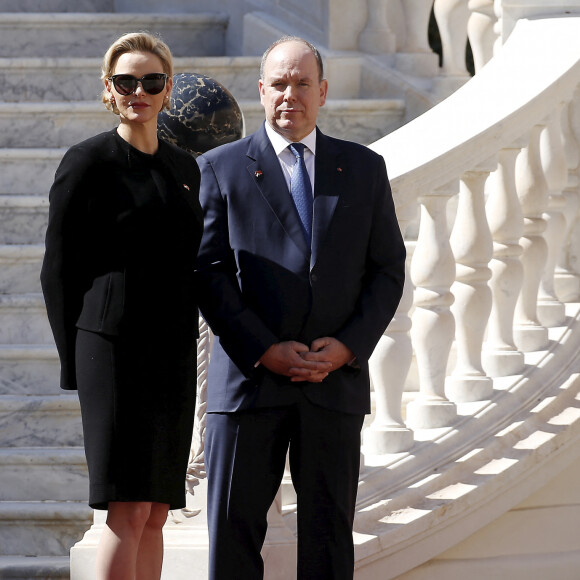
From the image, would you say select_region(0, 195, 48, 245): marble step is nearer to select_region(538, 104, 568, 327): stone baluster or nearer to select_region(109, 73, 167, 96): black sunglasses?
select_region(538, 104, 568, 327): stone baluster

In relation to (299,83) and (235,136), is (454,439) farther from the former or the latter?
(299,83)

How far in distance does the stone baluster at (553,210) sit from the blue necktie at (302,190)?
4.59ft

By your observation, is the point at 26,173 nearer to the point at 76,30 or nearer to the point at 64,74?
the point at 64,74

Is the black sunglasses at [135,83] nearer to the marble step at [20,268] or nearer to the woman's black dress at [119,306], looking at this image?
the woman's black dress at [119,306]

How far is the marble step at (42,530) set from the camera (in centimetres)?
443

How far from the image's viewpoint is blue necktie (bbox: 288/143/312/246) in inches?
123

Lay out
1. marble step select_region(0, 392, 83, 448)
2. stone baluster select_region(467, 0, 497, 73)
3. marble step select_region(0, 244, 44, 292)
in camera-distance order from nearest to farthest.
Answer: marble step select_region(0, 392, 83, 448) < marble step select_region(0, 244, 44, 292) < stone baluster select_region(467, 0, 497, 73)

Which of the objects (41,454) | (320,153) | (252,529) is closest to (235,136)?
(320,153)

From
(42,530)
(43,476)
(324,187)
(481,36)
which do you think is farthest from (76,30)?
(324,187)

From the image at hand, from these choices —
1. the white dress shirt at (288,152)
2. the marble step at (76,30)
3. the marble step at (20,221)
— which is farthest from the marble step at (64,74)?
the white dress shirt at (288,152)

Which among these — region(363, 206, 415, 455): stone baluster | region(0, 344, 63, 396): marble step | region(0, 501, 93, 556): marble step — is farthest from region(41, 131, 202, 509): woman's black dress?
region(0, 344, 63, 396): marble step

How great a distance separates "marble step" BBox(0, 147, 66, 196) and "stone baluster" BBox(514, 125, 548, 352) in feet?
6.77

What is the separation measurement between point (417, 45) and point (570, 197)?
76.0 inches

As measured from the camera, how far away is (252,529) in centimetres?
313
